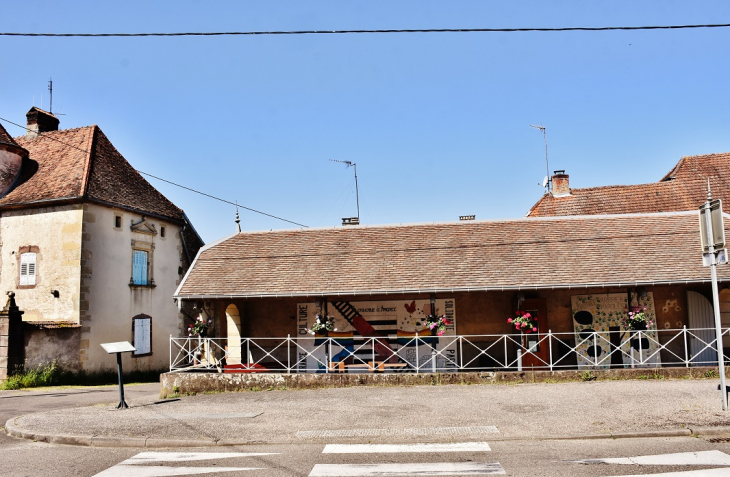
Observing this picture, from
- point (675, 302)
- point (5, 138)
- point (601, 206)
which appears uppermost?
point (5, 138)

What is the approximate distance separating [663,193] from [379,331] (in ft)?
48.0

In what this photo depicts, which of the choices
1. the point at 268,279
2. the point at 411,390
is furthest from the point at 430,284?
the point at 268,279

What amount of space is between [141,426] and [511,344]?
33.1ft

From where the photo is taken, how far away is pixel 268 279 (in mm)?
16672

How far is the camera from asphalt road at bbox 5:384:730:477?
679 centimetres

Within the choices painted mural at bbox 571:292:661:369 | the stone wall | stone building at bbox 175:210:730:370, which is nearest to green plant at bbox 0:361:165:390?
the stone wall

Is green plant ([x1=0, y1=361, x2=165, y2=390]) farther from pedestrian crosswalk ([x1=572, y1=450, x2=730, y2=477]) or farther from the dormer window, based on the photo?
pedestrian crosswalk ([x1=572, y1=450, x2=730, y2=477])

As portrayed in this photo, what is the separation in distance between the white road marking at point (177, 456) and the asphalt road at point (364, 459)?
0.01 metres

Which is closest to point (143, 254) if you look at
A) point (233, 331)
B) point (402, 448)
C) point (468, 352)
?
point (233, 331)

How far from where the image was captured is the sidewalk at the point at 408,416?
28.3 ft

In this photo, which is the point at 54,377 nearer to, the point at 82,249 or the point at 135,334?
the point at 135,334

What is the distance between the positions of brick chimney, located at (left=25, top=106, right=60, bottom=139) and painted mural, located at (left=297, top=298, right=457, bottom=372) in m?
16.1

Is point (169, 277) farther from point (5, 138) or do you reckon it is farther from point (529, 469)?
point (529, 469)

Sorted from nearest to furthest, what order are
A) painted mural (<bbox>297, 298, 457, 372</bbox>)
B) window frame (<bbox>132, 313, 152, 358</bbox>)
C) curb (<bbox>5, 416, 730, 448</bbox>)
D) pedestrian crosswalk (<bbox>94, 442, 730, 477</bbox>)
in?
pedestrian crosswalk (<bbox>94, 442, 730, 477</bbox>), curb (<bbox>5, 416, 730, 448</bbox>), painted mural (<bbox>297, 298, 457, 372</bbox>), window frame (<bbox>132, 313, 152, 358</bbox>)
